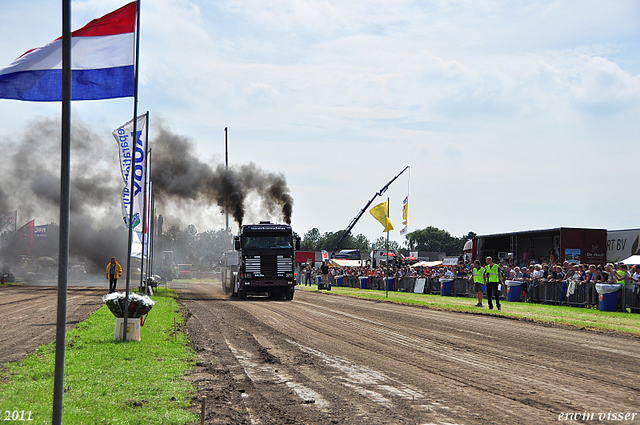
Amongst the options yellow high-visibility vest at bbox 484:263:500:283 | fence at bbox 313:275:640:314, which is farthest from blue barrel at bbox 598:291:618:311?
yellow high-visibility vest at bbox 484:263:500:283

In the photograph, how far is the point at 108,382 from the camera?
758cm

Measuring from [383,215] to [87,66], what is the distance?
984 inches

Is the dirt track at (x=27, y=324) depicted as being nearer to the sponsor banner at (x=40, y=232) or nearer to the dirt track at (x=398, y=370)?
the dirt track at (x=398, y=370)

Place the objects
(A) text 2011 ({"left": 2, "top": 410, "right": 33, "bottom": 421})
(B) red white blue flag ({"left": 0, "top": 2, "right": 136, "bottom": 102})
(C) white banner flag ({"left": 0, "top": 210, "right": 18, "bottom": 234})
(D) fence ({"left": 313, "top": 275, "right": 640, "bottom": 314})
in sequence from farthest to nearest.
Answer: (C) white banner flag ({"left": 0, "top": 210, "right": 18, "bottom": 234}) < (D) fence ({"left": 313, "top": 275, "right": 640, "bottom": 314}) < (B) red white blue flag ({"left": 0, "top": 2, "right": 136, "bottom": 102}) < (A) text 2011 ({"left": 2, "top": 410, "right": 33, "bottom": 421})

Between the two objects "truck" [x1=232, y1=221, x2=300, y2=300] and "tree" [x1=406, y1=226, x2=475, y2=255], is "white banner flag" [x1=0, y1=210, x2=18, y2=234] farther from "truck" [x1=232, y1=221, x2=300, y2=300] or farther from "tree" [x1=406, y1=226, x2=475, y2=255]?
"tree" [x1=406, y1=226, x2=475, y2=255]

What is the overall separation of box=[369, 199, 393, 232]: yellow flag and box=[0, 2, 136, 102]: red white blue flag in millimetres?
24001

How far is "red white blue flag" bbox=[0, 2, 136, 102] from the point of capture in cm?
664

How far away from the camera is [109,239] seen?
59062mm

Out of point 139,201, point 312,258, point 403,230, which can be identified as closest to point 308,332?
point 139,201

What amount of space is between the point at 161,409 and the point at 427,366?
4662mm

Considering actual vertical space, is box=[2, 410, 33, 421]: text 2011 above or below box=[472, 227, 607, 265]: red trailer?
below

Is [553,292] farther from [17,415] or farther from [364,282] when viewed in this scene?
[364,282]

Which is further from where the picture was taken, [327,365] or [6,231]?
[6,231]

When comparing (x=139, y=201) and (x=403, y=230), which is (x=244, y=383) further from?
(x=403, y=230)
